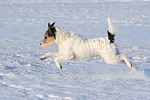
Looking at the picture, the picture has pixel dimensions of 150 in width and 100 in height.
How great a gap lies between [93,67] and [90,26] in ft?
34.4

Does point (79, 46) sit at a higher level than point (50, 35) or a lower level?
lower

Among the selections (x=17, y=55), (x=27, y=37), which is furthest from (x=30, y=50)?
(x=27, y=37)

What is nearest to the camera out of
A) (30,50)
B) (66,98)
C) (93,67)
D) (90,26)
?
(66,98)

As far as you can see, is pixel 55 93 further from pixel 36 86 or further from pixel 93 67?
pixel 93 67

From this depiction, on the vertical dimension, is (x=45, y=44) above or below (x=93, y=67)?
above

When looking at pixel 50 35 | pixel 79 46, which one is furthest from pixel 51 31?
pixel 79 46

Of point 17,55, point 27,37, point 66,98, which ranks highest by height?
point 27,37

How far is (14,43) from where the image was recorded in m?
11.4

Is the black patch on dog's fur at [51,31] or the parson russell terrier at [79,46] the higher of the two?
the black patch on dog's fur at [51,31]

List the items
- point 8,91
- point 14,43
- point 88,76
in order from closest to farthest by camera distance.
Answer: point 8,91
point 88,76
point 14,43

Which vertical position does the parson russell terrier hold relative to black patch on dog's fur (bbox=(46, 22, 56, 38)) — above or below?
below

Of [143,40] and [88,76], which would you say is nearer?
[88,76]

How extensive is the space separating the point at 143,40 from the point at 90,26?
5.46m

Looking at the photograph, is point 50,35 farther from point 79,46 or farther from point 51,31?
point 79,46
